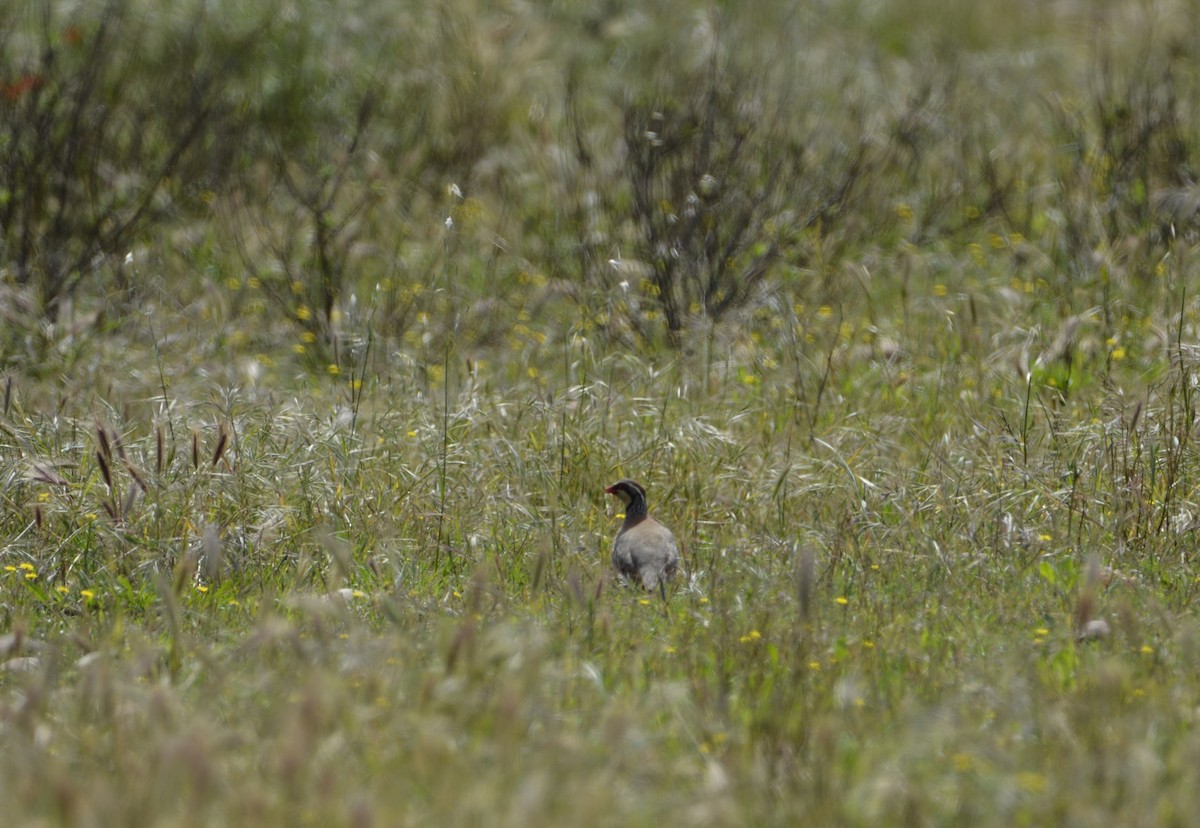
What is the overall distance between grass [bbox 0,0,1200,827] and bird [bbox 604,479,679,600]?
12cm

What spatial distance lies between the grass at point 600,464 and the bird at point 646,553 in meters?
0.12

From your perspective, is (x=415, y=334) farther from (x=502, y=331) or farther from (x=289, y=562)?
(x=289, y=562)

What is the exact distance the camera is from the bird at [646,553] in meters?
4.89

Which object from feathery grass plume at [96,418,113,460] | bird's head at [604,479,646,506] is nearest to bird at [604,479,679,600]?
bird's head at [604,479,646,506]

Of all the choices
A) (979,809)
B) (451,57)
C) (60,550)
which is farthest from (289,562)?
(451,57)

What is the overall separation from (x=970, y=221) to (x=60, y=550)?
6.02 m

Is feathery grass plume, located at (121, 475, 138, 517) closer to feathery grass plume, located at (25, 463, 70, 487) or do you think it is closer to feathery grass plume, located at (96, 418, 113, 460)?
feathery grass plume, located at (96, 418, 113, 460)

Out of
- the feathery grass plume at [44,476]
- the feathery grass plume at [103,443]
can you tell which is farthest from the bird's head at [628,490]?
the feathery grass plume at [44,476]

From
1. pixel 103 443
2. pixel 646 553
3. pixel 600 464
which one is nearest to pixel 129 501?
pixel 103 443

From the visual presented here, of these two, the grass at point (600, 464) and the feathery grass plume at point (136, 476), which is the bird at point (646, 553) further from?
the feathery grass plume at point (136, 476)

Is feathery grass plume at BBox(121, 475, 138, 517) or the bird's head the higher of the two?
feathery grass plume at BBox(121, 475, 138, 517)

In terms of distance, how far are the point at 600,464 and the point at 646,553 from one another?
90 centimetres

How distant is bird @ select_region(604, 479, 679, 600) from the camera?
4891 millimetres

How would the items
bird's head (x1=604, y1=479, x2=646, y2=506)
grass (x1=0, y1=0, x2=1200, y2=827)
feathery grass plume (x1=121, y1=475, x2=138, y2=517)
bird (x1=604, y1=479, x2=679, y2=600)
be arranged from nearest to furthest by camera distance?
grass (x1=0, y1=0, x2=1200, y2=827)
feathery grass plume (x1=121, y1=475, x2=138, y2=517)
bird (x1=604, y1=479, x2=679, y2=600)
bird's head (x1=604, y1=479, x2=646, y2=506)
